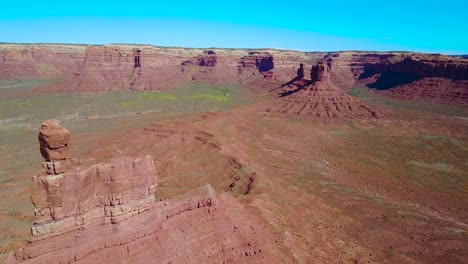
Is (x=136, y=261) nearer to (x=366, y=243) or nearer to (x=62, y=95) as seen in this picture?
(x=366, y=243)

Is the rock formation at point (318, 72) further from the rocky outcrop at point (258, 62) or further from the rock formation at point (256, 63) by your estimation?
the rock formation at point (256, 63)

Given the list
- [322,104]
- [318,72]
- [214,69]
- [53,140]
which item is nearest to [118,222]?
[53,140]

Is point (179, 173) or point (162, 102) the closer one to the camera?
point (179, 173)

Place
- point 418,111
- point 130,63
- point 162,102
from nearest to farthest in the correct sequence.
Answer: point 418,111 → point 162,102 → point 130,63

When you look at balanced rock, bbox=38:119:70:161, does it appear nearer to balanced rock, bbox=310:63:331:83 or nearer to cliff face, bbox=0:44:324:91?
balanced rock, bbox=310:63:331:83

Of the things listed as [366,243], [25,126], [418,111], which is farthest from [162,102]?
[366,243]

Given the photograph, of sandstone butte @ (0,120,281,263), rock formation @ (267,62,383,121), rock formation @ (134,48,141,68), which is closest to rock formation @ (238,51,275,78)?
rock formation @ (134,48,141,68)
